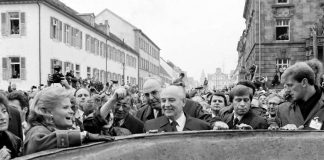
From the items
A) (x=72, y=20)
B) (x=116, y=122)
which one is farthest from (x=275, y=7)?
(x=116, y=122)

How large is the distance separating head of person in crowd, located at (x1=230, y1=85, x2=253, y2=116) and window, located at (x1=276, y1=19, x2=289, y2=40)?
32.3 m

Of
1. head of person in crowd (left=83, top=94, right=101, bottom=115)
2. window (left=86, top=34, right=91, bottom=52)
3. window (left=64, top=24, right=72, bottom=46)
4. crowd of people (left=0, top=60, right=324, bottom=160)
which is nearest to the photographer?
crowd of people (left=0, top=60, right=324, bottom=160)

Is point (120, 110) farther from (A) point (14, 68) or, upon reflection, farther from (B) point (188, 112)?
(A) point (14, 68)

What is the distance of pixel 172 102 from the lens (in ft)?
13.8

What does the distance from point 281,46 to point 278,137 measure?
34.2m

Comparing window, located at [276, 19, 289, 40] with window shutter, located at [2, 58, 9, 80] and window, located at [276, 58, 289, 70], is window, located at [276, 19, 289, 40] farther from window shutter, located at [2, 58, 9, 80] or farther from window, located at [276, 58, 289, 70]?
window shutter, located at [2, 58, 9, 80]

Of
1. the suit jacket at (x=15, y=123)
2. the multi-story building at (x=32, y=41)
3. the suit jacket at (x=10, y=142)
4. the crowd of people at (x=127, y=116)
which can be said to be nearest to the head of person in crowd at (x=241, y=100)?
the crowd of people at (x=127, y=116)

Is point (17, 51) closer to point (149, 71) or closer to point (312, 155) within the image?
point (312, 155)

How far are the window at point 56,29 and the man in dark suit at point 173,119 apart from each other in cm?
2439

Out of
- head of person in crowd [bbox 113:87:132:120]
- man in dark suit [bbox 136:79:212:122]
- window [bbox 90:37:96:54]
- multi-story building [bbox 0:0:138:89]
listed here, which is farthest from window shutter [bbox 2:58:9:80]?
head of person in crowd [bbox 113:87:132:120]

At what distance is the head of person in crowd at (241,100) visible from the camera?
458 cm

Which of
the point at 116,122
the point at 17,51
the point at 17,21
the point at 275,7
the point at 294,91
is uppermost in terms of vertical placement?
the point at 275,7

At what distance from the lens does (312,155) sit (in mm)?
2438

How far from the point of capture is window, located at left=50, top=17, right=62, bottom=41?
91.4ft
